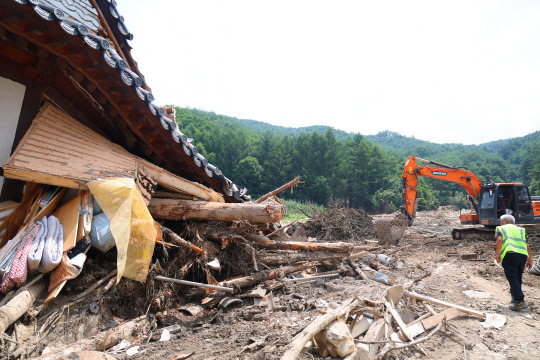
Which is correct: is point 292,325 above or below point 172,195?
below

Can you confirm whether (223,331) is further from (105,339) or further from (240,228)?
(240,228)

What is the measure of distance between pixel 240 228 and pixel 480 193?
39.0 ft

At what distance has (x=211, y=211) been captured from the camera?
556cm

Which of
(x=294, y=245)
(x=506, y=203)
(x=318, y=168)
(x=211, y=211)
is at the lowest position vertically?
(x=294, y=245)

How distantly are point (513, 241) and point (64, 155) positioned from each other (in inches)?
308

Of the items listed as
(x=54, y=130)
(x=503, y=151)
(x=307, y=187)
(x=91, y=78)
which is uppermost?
(x=503, y=151)

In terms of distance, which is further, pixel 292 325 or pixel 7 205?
pixel 7 205

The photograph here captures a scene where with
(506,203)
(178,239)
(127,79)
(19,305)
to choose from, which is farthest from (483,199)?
(19,305)

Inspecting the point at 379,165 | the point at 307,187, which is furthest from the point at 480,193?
the point at 379,165

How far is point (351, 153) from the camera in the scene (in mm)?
60000

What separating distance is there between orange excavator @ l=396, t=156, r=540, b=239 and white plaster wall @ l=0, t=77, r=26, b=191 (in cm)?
1277

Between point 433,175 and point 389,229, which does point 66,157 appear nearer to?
point 389,229

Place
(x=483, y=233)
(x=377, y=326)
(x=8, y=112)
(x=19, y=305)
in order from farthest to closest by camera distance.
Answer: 1. (x=483, y=233)
2. (x=8, y=112)
3. (x=377, y=326)
4. (x=19, y=305)

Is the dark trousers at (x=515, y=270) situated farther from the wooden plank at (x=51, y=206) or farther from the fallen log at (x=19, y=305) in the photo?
the wooden plank at (x=51, y=206)
